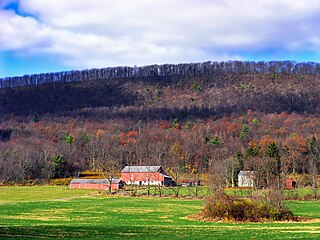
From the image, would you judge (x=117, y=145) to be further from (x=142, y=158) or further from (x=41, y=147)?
(x=41, y=147)

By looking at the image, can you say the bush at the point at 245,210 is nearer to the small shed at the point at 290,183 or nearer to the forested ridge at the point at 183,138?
the forested ridge at the point at 183,138

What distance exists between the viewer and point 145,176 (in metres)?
116

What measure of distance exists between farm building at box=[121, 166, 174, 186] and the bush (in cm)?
6643

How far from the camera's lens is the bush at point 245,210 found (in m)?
44.2

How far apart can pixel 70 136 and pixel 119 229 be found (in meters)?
118

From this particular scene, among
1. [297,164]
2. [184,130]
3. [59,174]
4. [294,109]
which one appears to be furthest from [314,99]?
[59,174]

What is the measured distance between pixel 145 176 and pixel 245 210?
73.1 meters

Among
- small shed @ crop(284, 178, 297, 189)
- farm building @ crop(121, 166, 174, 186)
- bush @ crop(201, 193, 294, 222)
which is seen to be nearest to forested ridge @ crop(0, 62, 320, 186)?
small shed @ crop(284, 178, 297, 189)

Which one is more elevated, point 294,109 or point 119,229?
point 294,109

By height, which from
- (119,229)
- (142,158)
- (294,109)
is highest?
(294,109)

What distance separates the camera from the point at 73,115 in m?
195

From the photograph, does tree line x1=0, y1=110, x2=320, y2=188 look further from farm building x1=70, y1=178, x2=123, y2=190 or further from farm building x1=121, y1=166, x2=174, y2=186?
farm building x1=70, y1=178, x2=123, y2=190

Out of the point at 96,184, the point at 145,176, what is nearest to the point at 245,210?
the point at 96,184

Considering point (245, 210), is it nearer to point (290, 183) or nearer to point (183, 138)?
point (290, 183)
